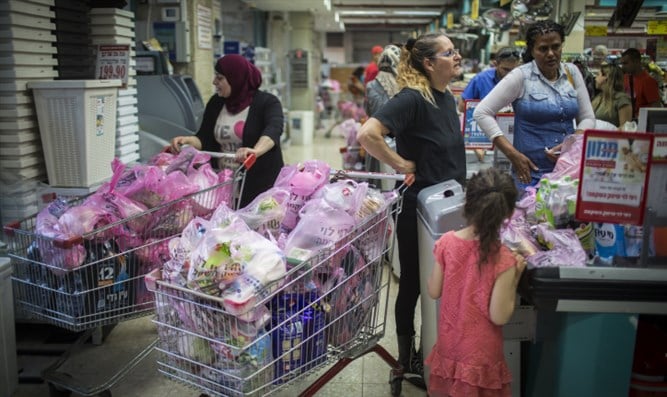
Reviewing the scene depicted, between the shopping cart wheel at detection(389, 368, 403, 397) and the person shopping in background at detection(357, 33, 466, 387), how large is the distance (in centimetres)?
42

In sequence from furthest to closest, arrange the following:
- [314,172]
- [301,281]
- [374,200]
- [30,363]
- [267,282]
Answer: [30,363] < [314,172] < [374,200] < [301,281] < [267,282]

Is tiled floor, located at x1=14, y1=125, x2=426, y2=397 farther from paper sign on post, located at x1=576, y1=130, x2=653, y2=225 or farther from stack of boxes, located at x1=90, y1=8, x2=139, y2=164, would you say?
stack of boxes, located at x1=90, y1=8, x2=139, y2=164

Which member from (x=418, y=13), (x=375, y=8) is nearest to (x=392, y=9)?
(x=375, y=8)

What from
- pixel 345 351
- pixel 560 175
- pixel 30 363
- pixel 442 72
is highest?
pixel 442 72

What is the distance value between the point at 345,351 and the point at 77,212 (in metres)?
1.23

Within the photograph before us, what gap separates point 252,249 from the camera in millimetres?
1954

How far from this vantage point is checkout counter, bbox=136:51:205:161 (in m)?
5.18

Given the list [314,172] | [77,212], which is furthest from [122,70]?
[314,172]

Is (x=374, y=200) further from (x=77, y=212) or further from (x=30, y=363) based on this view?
(x=30, y=363)

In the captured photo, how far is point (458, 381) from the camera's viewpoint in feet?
6.34

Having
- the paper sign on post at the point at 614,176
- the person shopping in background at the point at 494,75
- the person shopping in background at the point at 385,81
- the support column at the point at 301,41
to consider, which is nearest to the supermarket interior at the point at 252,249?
the paper sign on post at the point at 614,176

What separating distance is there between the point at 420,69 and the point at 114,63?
98.1 inches

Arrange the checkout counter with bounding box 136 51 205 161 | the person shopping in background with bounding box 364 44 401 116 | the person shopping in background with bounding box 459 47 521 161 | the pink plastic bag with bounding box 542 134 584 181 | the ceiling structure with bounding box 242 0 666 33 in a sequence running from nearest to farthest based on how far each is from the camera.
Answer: the pink plastic bag with bounding box 542 134 584 181, the person shopping in background with bounding box 459 47 521 161, the person shopping in background with bounding box 364 44 401 116, the checkout counter with bounding box 136 51 205 161, the ceiling structure with bounding box 242 0 666 33

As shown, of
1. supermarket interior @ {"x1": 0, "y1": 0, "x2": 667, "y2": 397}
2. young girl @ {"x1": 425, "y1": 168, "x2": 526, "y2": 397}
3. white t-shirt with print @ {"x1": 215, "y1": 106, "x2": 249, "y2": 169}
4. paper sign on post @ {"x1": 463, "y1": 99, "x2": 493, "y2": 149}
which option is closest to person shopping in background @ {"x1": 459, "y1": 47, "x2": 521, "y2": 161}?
paper sign on post @ {"x1": 463, "y1": 99, "x2": 493, "y2": 149}
